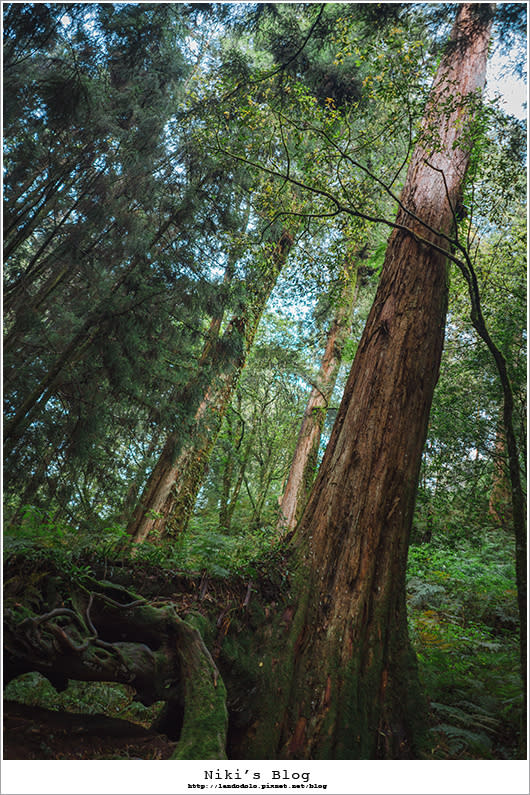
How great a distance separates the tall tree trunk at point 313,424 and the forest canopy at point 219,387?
3.18m

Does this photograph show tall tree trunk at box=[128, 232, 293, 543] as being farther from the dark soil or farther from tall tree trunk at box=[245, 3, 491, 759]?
the dark soil

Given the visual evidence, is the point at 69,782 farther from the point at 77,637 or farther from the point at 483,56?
the point at 483,56

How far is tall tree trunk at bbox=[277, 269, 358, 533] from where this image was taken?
8.90 m

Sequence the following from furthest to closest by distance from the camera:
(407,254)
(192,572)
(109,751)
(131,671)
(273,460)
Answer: (273,460), (407,254), (192,572), (131,671), (109,751)

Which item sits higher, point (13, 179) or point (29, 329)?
point (13, 179)

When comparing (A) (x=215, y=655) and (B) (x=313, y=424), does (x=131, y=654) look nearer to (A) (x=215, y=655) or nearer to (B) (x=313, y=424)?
(A) (x=215, y=655)

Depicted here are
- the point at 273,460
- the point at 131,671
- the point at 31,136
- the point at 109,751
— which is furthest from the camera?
the point at 273,460

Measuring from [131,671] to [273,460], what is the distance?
28.8 feet

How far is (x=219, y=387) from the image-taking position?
635cm

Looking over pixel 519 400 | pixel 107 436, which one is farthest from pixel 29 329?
pixel 519 400

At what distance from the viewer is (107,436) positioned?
4395 millimetres

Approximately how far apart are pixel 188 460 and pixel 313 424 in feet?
12.8

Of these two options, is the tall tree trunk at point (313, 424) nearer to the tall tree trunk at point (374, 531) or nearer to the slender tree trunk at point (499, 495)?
the slender tree trunk at point (499, 495)

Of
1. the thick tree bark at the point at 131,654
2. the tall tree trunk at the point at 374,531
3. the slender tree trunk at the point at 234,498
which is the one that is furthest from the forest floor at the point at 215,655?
the slender tree trunk at the point at 234,498
